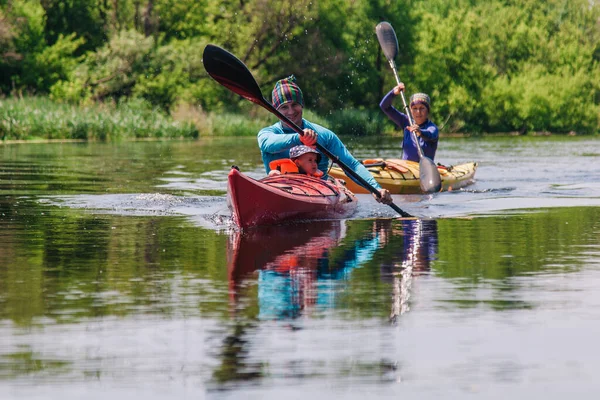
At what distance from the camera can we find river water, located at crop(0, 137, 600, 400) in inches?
205

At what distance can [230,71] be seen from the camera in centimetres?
1276

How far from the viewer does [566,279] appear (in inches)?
318

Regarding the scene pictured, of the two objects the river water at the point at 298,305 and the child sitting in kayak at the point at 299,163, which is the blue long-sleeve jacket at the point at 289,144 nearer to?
the child sitting in kayak at the point at 299,163

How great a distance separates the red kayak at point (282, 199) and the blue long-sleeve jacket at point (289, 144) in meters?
0.29

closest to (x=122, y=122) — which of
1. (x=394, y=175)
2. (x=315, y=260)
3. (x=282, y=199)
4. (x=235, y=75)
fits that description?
(x=394, y=175)

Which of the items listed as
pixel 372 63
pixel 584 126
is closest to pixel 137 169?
pixel 372 63

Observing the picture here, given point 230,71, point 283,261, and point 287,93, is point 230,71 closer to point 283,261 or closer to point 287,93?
point 287,93

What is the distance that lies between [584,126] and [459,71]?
722 centimetres

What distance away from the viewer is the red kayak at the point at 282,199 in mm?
11031

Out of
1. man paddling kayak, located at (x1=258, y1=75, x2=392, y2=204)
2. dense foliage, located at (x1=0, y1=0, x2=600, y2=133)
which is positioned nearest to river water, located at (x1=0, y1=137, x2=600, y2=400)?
man paddling kayak, located at (x1=258, y1=75, x2=392, y2=204)

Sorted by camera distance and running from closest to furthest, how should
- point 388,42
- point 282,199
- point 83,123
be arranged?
1. point 282,199
2. point 388,42
3. point 83,123

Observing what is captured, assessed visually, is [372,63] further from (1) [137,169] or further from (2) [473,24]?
(1) [137,169]

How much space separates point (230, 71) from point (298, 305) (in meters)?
6.17

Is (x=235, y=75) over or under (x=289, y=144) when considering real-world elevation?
over
